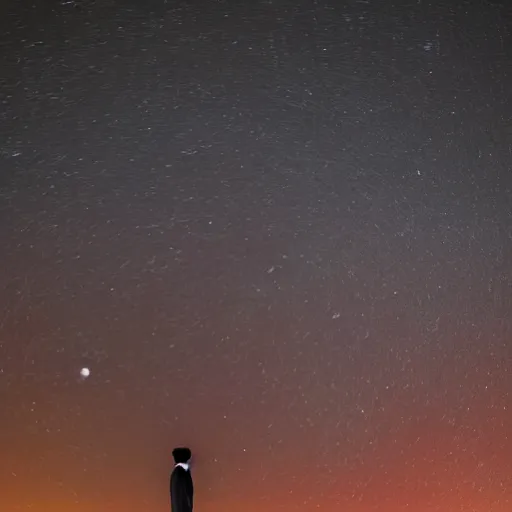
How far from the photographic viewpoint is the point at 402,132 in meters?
1.63

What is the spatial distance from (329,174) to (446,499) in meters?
0.87

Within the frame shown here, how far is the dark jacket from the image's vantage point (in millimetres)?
1432

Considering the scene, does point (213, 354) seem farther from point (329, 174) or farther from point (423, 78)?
point (423, 78)

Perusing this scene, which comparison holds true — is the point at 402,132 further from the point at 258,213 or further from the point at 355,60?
the point at 258,213

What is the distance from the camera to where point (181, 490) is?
144 cm

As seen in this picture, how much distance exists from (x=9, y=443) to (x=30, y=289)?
379 mm

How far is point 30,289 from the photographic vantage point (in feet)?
5.13

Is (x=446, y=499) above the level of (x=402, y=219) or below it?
below

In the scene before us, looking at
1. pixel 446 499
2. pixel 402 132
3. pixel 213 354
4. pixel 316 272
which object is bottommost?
pixel 446 499

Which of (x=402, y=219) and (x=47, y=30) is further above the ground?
(x=47, y=30)

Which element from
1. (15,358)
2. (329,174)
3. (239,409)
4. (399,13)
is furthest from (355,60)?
(15,358)

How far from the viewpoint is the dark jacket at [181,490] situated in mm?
1432

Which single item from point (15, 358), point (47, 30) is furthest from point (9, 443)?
point (47, 30)

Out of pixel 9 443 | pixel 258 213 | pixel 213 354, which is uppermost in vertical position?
pixel 258 213
